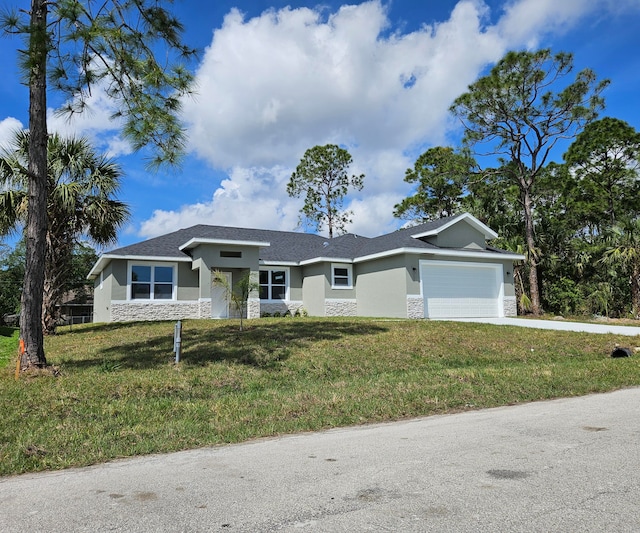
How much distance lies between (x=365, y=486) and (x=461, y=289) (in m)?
19.1

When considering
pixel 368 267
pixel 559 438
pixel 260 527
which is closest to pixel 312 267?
pixel 368 267

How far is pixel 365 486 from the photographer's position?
3691mm

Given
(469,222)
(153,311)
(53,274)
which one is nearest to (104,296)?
(153,311)

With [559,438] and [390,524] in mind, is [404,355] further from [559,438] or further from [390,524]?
[390,524]

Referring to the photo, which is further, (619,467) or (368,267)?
(368,267)

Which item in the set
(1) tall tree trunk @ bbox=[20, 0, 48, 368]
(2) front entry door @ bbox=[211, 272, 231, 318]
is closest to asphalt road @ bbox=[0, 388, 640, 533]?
(1) tall tree trunk @ bbox=[20, 0, 48, 368]

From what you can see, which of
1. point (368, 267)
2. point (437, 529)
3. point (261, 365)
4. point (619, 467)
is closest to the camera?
point (437, 529)

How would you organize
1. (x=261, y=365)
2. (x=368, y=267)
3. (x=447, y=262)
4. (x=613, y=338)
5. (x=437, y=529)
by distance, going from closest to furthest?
(x=437, y=529)
(x=261, y=365)
(x=613, y=338)
(x=447, y=262)
(x=368, y=267)

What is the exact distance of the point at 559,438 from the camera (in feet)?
16.4

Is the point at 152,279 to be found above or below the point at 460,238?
below

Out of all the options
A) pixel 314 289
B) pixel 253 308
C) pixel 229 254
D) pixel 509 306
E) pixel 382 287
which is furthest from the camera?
pixel 314 289

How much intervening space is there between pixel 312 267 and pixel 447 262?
6515 mm

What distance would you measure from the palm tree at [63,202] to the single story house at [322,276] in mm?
3457

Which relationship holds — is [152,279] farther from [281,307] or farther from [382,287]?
[382,287]
